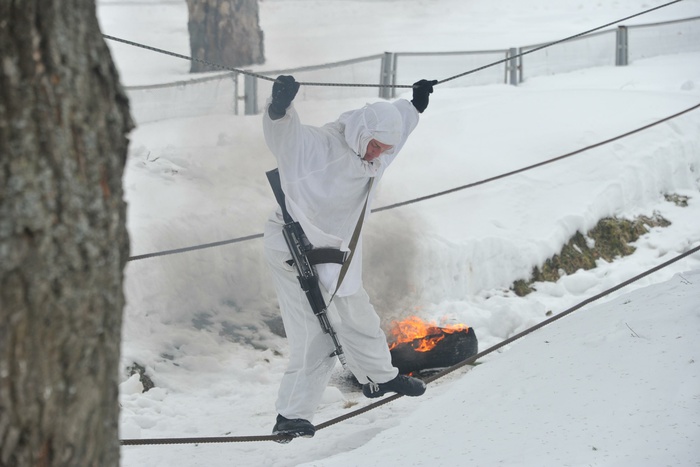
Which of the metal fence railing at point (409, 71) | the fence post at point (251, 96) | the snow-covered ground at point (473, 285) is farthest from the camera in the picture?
the fence post at point (251, 96)

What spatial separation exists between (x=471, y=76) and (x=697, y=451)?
30.1ft

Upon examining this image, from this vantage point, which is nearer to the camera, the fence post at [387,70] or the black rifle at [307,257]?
the black rifle at [307,257]

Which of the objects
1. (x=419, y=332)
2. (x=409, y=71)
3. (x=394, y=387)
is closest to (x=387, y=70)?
(x=409, y=71)

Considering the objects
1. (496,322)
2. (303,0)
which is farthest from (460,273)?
(303,0)

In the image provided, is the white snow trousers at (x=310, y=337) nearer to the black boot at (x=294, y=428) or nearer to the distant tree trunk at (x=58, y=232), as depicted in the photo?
the black boot at (x=294, y=428)

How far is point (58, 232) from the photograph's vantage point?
171 centimetres

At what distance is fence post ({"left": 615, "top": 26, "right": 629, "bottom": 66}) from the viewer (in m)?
13.4

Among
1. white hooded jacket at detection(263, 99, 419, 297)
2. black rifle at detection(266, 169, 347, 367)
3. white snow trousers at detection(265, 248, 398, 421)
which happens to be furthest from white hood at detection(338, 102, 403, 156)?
white snow trousers at detection(265, 248, 398, 421)

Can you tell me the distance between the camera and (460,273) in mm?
7574

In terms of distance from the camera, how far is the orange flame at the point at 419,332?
637 cm

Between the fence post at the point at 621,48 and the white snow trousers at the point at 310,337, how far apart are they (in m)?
10.4

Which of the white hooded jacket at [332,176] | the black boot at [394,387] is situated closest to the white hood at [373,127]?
the white hooded jacket at [332,176]

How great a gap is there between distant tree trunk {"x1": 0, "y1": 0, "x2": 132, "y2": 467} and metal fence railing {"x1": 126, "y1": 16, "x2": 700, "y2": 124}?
6.55 metres

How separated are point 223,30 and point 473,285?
667 cm
